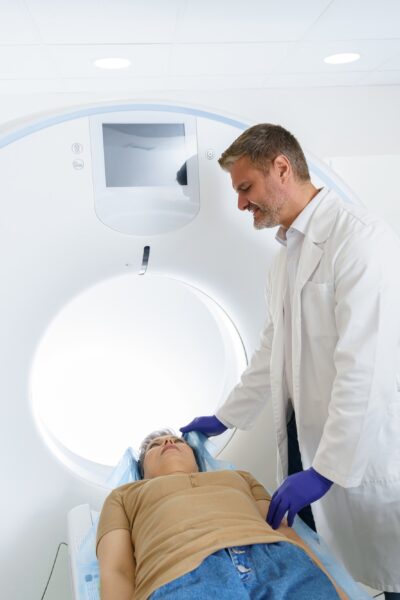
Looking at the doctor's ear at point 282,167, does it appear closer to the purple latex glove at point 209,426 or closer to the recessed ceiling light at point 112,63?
the purple latex glove at point 209,426

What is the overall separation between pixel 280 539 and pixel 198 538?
0.16m

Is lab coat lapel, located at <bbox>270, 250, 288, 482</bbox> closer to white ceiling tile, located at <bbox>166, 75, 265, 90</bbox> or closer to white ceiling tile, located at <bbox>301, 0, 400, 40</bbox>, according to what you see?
white ceiling tile, located at <bbox>301, 0, 400, 40</bbox>

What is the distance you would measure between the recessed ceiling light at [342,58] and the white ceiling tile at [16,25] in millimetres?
1153

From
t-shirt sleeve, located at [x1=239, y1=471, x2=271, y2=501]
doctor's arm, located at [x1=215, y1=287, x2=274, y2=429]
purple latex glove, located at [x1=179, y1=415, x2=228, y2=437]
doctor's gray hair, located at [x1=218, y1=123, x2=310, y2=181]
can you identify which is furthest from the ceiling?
t-shirt sleeve, located at [x1=239, y1=471, x2=271, y2=501]

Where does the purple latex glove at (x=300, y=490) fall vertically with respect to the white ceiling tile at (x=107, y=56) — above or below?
below

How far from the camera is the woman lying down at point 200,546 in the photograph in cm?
120

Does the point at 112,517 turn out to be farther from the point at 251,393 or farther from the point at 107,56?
the point at 107,56

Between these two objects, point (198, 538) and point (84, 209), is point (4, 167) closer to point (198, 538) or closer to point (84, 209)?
point (84, 209)

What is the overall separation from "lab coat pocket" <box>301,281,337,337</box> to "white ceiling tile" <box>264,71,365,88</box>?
1.77 meters

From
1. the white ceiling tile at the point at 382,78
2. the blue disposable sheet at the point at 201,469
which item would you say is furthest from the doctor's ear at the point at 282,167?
the white ceiling tile at the point at 382,78

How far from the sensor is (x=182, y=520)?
1.37m

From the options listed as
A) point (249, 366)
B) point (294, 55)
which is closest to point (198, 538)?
point (249, 366)

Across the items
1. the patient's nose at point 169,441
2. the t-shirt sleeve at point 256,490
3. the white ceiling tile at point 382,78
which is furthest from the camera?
the white ceiling tile at point 382,78

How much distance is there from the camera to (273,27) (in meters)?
2.28
